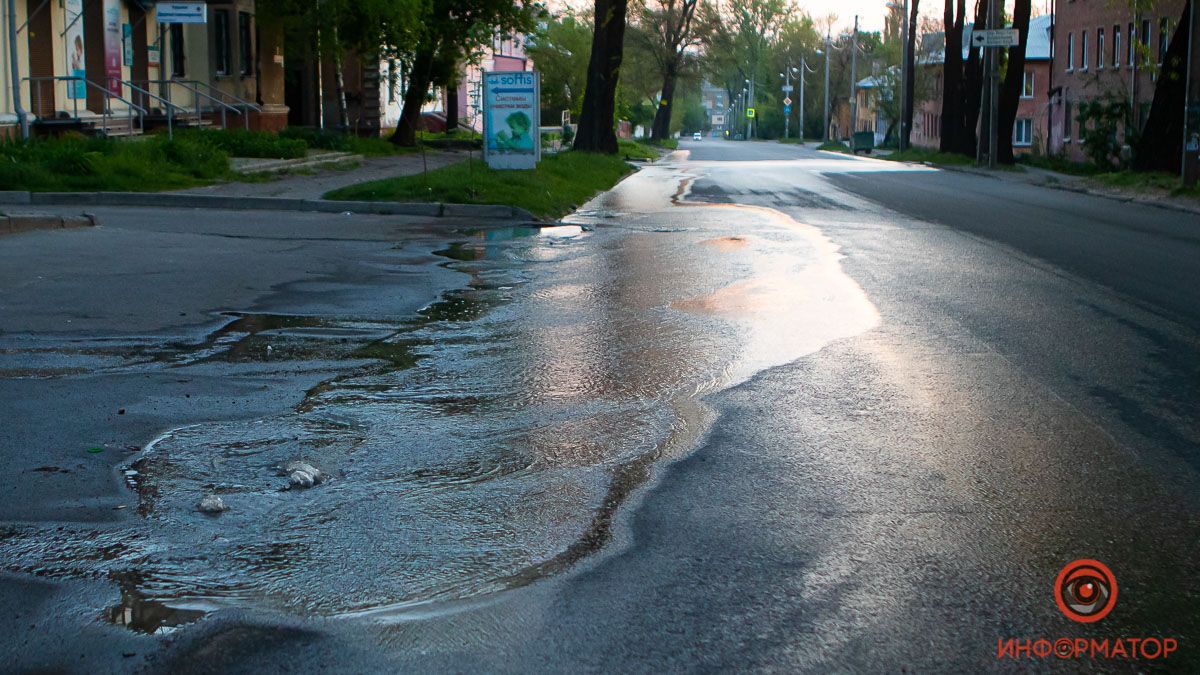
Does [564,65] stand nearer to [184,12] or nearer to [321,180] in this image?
[184,12]

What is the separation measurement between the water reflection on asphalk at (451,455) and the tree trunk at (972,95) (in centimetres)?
4101

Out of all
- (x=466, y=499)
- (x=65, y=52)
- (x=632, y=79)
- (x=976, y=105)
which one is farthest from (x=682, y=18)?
(x=466, y=499)

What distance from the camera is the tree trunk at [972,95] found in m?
48.9

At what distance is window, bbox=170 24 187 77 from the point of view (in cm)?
3559

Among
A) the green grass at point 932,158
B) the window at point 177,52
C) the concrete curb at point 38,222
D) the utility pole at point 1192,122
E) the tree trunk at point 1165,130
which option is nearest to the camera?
the concrete curb at point 38,222

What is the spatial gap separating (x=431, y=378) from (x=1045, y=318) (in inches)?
196

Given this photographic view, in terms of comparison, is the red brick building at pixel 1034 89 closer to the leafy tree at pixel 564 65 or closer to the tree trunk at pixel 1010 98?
the leafy tree at pixel 564 65

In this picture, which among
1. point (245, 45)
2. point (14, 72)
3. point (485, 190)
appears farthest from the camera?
point (245, 45)

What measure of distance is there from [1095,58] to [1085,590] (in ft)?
177

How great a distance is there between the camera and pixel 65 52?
94.0 feet

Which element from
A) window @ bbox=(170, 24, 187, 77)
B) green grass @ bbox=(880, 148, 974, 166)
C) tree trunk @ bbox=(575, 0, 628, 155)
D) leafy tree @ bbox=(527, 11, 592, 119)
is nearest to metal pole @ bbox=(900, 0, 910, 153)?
green grass @ bbox=(880, 148, 974, 166)

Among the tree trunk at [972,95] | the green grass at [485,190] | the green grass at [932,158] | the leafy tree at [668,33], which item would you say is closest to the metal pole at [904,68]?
the green grass at [932,158]

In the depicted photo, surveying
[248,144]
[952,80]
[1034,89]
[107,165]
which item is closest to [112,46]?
[248,144]

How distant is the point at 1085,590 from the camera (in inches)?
169
